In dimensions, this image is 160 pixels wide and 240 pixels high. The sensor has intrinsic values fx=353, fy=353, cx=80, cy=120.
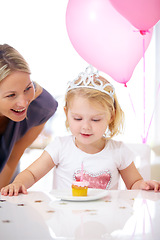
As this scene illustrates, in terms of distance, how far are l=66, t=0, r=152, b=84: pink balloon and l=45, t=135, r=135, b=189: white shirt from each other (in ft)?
3.81

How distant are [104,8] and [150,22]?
350 mm

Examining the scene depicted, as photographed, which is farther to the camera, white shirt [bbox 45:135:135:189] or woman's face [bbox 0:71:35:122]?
woman's face [bbox 0:71:35:122]

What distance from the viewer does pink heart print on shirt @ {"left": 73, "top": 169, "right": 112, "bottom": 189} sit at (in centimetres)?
137

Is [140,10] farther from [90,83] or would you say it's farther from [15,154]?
[15,154]

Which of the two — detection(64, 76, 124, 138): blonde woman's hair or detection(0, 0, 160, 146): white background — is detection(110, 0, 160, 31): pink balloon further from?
detection(0, 0, 160, 146): white background

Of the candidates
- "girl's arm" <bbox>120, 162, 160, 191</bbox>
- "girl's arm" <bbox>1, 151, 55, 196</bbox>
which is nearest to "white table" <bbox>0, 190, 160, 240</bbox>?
"girl's arm" <bbox>1, 151, 55, 196</bbox>

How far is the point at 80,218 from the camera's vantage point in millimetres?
766

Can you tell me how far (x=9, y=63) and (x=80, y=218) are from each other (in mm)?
938

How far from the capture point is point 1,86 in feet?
4.94

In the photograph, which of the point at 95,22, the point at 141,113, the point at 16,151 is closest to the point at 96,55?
the point at 95,22

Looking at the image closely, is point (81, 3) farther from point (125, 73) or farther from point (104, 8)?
point (125, 73)

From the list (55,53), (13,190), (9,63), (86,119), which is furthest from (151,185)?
(55,53)

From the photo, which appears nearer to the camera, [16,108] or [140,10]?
[16,108]

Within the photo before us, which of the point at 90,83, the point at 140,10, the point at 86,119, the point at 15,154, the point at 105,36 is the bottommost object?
the point at 15,154
